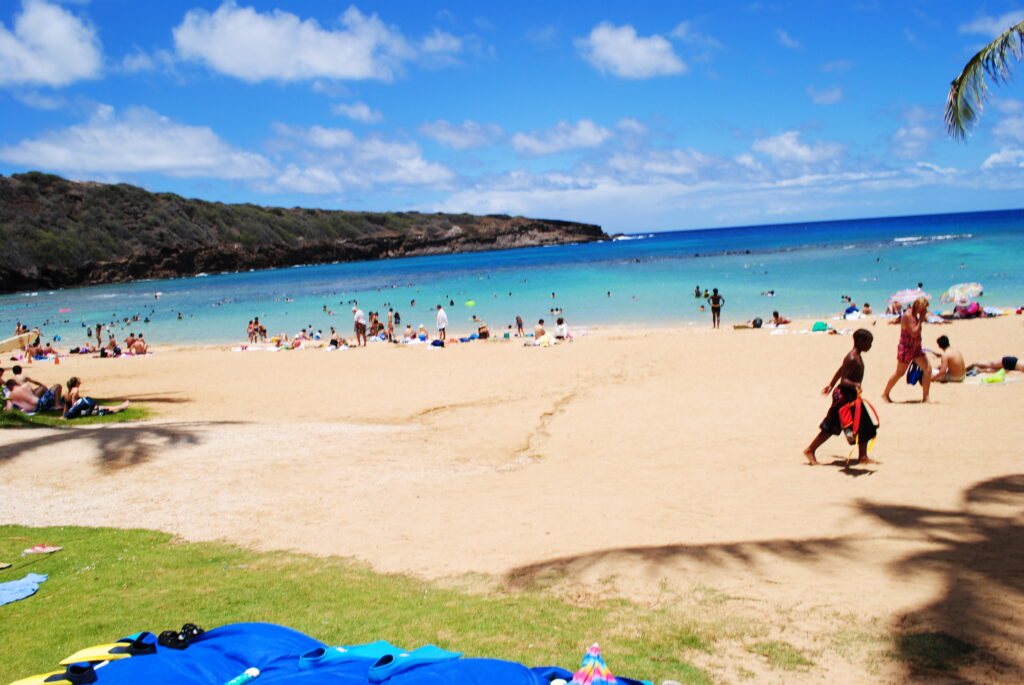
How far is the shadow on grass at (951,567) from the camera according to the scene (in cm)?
369

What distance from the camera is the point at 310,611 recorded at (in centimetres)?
486

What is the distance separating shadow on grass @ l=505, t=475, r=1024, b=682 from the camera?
12.1 feet

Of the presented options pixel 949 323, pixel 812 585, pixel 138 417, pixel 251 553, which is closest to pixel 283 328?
pixel 138 417

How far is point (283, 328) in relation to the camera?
120 ft

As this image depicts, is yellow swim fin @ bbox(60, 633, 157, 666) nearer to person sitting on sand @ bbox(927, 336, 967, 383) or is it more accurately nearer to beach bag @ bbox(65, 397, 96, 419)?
beach bag @ bbox(65, 397, 96, 419)

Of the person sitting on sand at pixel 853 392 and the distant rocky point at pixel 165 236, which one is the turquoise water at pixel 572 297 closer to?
the distant rocky point at pixel 165 236

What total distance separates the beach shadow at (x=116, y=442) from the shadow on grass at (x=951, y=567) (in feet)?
21.7

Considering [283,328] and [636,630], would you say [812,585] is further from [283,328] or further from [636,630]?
[283,328]

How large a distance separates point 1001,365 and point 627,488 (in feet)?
30.7

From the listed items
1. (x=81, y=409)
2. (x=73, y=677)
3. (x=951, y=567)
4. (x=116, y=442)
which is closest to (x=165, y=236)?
(x=81, y=409)

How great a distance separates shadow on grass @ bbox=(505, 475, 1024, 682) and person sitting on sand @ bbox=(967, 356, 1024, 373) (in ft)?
22.4

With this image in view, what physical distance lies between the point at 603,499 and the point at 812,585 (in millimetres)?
2887

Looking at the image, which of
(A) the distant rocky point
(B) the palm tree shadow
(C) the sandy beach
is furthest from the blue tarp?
(A) the distant rocky point

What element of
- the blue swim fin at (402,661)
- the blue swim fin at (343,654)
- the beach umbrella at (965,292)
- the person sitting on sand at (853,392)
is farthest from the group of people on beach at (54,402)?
the beach umbrella at (965,292)
